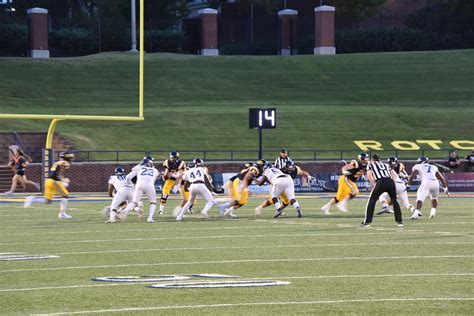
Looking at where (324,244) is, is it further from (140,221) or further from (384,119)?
(384,119)

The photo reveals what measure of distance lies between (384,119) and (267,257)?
3635 cm

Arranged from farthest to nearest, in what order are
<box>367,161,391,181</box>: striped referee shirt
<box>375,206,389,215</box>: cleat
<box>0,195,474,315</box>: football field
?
<box>375,206,389,215</box>: cleat
<box>367,161,391,181</box>: striped referee shirt
<box>0,195,474,315</box>: football field

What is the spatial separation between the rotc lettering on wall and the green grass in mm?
405

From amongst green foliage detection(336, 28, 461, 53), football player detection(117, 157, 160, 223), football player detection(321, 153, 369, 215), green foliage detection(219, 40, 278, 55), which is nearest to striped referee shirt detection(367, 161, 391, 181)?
football player detection(321, 153, 369, 215)

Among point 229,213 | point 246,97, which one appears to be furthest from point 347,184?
point 246,97

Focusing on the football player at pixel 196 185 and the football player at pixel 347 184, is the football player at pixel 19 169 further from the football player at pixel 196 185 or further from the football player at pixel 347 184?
the football player at pixel 347 184

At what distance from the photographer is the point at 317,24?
221 feet

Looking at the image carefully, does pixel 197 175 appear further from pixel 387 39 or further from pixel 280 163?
pixel 387 39

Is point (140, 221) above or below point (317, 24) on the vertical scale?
below

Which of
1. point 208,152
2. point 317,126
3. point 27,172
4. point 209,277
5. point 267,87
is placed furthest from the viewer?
point 267,87

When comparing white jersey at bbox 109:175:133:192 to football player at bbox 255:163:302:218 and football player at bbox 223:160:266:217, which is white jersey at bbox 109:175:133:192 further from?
football player at bbox 255:163:302:218

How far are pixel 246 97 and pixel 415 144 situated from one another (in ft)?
34.8

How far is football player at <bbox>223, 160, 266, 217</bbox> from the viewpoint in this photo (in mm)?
28016

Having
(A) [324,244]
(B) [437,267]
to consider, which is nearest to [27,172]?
(A) [324,244]
